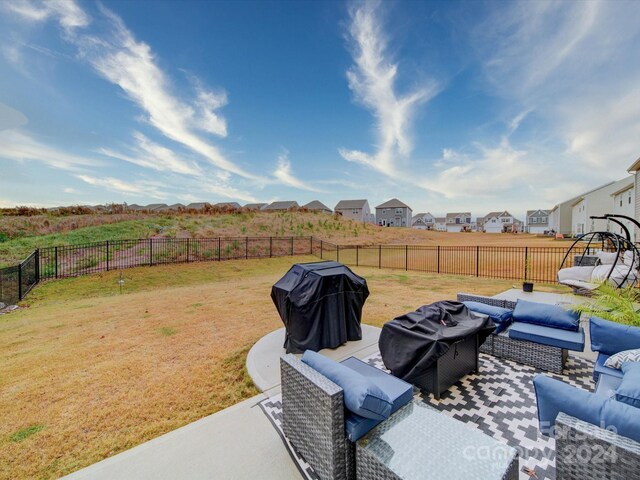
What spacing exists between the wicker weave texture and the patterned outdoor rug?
721mm

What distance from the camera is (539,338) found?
3416 millimetres

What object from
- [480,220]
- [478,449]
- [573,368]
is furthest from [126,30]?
[480,220]

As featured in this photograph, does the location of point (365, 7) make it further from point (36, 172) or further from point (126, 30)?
point (36, 172)

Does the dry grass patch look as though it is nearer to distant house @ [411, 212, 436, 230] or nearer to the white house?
the white house

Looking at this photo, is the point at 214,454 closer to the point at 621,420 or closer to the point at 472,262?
the point at 621,420

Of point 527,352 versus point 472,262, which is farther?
point 472,262

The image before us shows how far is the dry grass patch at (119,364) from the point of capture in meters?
2.50

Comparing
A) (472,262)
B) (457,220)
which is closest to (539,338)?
(472,262)

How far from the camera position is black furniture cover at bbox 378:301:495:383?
2.78m

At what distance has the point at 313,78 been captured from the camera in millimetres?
12438

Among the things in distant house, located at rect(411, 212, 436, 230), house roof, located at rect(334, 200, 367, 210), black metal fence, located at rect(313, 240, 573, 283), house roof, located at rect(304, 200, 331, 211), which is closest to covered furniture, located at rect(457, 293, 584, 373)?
black metal fence, located at rect(313, 240, 573, 283)

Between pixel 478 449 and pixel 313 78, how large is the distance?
14.1 meters

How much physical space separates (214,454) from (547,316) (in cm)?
437

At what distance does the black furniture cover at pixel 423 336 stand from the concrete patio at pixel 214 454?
1483 mm
